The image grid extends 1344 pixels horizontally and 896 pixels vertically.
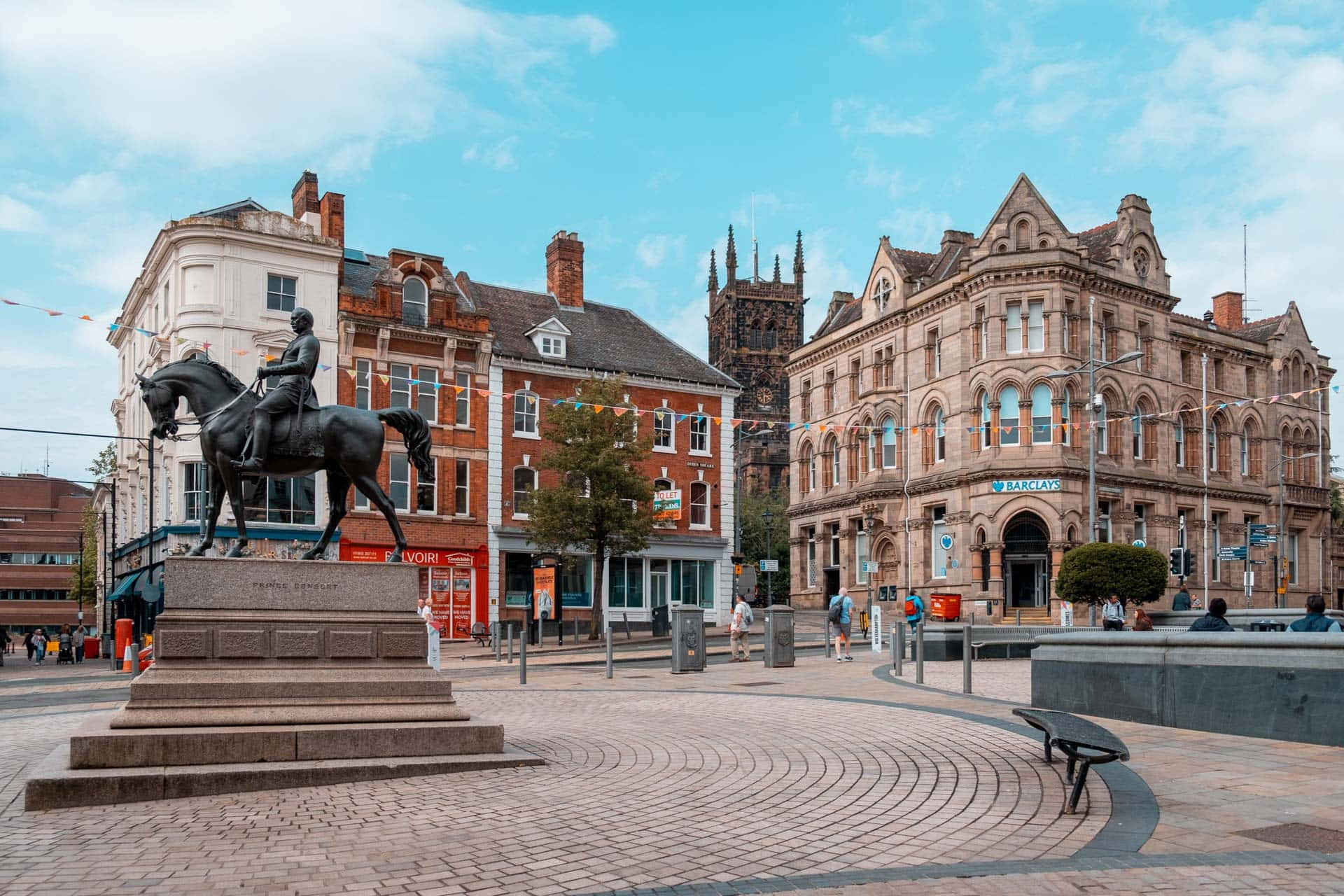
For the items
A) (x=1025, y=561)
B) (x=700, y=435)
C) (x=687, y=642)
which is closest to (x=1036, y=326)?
(x=1025, y=561)

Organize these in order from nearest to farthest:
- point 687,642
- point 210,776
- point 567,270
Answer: point 210,776 < point 687,642 < point 567,270

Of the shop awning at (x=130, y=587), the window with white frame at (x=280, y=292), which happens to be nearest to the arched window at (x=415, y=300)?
the window with white frame at (x=280, y=292)

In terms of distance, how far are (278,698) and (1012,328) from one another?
42.5m

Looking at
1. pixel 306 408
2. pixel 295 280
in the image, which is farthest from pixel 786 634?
pixel 295 280

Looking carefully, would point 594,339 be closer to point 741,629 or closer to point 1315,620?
point 741,629

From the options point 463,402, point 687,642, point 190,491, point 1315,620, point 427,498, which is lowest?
point 687,642

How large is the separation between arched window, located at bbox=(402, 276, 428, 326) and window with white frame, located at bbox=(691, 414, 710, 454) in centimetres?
1218

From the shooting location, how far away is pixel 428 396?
41.9 m

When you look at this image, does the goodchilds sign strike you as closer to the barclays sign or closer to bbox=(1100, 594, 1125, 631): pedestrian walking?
the barclays sign

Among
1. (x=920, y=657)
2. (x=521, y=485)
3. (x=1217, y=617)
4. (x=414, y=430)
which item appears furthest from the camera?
(x=521, y=485)

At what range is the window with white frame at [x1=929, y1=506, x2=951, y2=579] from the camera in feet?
163

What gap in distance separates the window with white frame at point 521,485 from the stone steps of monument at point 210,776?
3352cm

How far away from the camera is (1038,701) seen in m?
14.1

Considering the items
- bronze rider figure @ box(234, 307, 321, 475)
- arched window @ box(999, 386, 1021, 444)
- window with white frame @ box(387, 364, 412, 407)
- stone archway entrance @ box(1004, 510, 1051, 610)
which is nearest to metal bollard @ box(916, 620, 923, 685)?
bronze rider figure @ box(234, 307, 321, 475)
